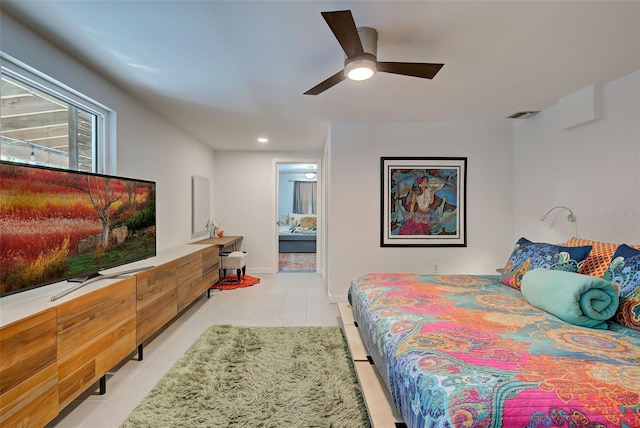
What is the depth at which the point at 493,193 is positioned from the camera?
157 inches

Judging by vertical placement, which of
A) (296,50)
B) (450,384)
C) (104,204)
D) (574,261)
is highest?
(296,50)

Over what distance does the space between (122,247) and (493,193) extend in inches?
173

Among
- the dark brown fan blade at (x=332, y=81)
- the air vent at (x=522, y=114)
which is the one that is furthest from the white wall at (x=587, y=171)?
the dark brown fan blade at (x=332, y=81)

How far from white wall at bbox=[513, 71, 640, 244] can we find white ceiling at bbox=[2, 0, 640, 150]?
28 centimetres

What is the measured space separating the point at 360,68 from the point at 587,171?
269cm

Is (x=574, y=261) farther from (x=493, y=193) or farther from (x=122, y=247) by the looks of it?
(x=122, y=247)

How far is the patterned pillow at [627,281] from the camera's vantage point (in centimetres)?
162

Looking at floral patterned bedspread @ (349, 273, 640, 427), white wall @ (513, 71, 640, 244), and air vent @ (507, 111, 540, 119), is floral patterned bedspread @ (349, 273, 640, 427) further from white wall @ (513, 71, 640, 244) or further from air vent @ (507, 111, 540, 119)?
air vent @ (507, 111, 540, 119)

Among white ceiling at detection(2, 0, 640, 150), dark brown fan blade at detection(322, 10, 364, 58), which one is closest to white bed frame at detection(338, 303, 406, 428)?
dark brown fan blade at detection(322, 10, 364, 58)

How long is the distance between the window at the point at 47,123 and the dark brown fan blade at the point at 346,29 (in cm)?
202

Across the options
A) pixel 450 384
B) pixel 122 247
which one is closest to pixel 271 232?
pixel 122 247

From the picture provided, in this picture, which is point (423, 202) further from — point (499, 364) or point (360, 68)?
point (499, 364)

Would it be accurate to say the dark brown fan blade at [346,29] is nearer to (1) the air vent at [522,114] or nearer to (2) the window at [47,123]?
(2) the window at [47,123]

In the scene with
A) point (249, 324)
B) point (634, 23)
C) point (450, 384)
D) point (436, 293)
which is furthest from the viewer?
point (249, 324)
